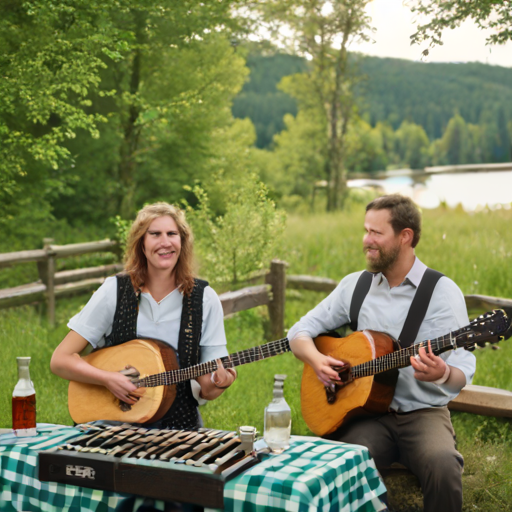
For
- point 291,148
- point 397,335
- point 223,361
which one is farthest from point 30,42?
point 397,335

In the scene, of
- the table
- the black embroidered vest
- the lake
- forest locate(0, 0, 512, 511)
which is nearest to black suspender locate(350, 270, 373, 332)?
the black embroidered vest

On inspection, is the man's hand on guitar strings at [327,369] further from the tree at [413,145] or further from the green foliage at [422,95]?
the tree at [413,145]

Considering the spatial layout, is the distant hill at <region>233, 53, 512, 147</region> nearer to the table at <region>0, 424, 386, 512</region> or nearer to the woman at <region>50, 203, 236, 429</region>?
the woman at <region>50, 203, 236, 429</region>

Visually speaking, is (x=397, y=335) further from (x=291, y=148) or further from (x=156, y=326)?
(x=291, y=148)

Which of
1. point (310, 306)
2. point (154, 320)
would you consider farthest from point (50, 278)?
point (154, 320)

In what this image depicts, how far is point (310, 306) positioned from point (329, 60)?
254cm

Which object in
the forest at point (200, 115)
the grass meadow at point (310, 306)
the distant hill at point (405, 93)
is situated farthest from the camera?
the distant hill at point (405, 93)

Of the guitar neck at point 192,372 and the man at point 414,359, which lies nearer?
the man at point 414,359

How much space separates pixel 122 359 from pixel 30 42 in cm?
325

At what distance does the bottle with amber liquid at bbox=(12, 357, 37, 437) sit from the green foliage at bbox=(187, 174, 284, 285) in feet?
10.9

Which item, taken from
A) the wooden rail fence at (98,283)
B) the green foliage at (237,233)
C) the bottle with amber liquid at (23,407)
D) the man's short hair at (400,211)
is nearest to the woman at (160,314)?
the bottle with amber liquid at (23,407)

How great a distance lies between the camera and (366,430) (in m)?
2.95

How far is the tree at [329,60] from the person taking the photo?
5977 millimetres

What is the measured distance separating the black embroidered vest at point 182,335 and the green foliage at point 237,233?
2.80 meters
